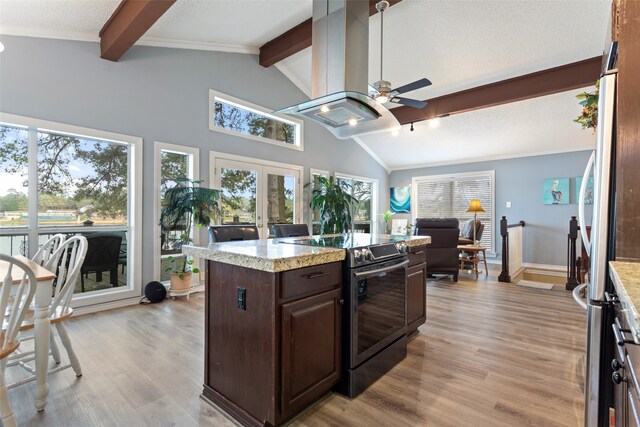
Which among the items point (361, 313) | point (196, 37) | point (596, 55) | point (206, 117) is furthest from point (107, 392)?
point (596, 55)

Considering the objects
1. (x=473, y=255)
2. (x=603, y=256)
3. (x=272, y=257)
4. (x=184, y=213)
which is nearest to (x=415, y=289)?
(x=603, y=256)

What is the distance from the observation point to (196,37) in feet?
13.7

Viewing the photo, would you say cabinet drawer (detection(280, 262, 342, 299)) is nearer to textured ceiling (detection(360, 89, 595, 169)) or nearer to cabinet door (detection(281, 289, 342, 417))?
cabinet door (detection(281, 289, 342, 417))

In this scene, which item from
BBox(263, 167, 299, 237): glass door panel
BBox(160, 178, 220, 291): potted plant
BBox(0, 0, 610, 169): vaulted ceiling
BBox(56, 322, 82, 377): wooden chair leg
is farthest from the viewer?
BBox(263, 167, 299, 237): glass door panel

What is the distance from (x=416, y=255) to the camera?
2.70 meters

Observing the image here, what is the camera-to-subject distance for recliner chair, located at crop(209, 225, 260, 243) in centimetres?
262

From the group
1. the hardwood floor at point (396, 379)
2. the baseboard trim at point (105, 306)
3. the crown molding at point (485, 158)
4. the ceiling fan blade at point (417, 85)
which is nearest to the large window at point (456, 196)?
the crown molding at point (485, 158)

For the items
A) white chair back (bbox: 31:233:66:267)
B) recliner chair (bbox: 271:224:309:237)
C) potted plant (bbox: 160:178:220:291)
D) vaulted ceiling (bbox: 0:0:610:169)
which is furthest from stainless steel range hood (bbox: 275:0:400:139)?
potted plant (bbox: 160:178:220:291)

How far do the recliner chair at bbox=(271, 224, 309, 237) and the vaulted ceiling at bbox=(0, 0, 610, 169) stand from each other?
262 cm

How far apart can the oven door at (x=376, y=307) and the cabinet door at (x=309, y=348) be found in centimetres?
10

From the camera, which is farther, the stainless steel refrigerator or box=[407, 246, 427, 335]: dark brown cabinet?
box=[407, 246, 427, 335]: dark brown cabinet

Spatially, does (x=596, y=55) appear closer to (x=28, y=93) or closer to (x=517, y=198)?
(x=517, y=198)

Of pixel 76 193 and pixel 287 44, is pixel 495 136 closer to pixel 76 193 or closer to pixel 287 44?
pixel 287 44

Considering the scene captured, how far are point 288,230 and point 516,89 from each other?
167 inches
